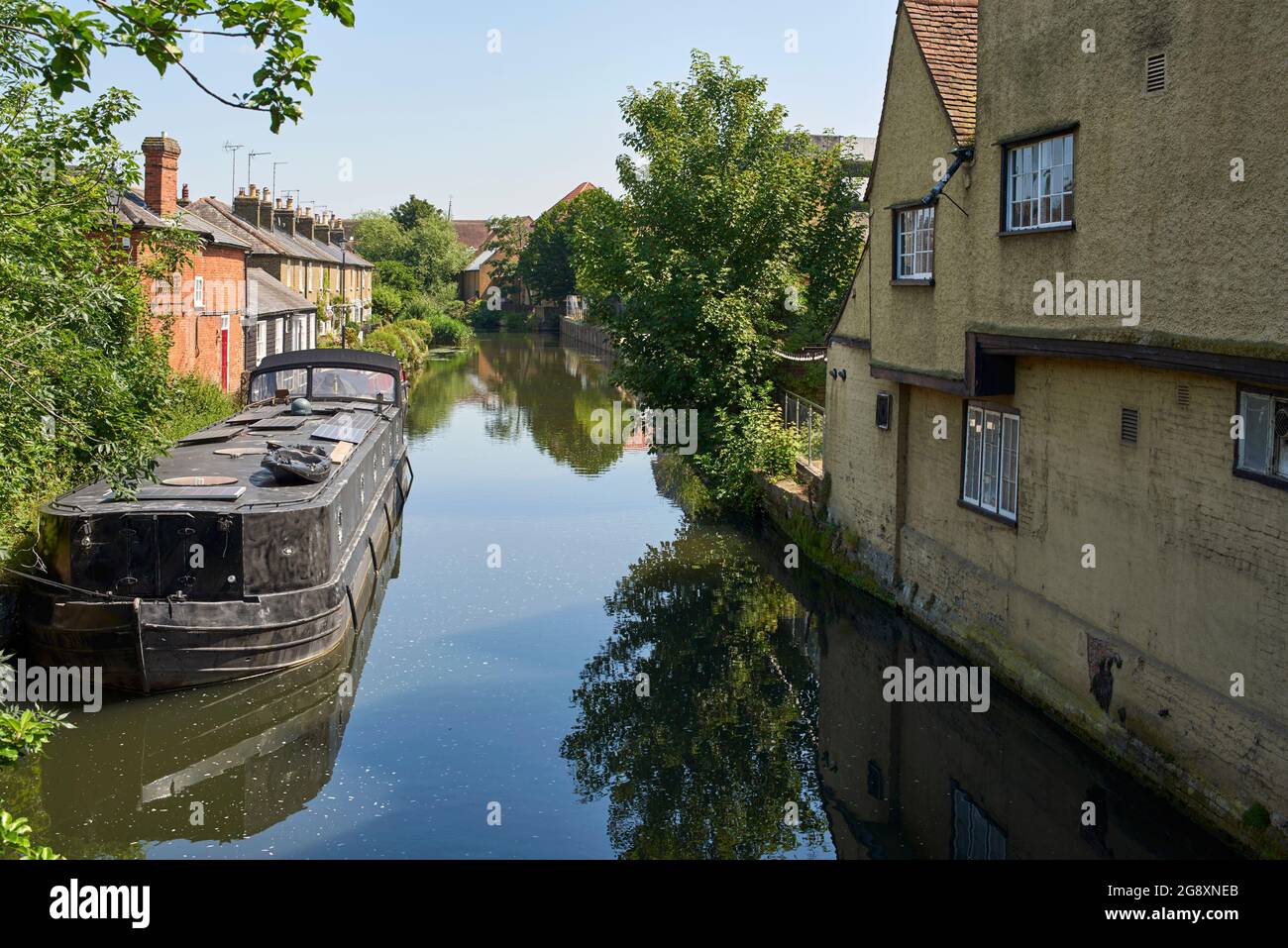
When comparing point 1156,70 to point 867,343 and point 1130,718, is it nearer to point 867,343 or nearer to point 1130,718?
point 1130,718

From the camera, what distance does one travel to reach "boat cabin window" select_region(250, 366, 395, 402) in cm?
1966

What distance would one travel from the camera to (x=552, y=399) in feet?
134

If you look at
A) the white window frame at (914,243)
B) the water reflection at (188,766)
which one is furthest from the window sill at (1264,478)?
the water reflection at (188,766)

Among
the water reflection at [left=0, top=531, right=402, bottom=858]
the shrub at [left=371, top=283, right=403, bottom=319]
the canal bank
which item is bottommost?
the water reflection at [left=0, top=531, right=402, bottom=858]

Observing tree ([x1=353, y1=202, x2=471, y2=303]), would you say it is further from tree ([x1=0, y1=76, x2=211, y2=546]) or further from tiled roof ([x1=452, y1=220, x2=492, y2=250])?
tree ([x1=0, y1=76, x2=211, y2=546])

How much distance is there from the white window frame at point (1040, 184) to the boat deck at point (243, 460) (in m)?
7.27

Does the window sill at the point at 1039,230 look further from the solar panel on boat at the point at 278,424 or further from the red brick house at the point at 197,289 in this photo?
the red brick house at the point at 197,289

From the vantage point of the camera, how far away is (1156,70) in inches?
338

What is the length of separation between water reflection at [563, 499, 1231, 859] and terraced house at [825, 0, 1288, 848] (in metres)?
0.43

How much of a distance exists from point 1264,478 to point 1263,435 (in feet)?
0.96

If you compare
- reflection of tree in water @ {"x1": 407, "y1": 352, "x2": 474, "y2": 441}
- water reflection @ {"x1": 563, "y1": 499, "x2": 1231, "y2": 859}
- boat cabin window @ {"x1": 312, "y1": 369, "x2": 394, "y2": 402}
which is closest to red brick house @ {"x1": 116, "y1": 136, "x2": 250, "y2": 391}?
boat cabin window @ {"x1": 312, "y1": 369, "x2": 394, "y2": 402}

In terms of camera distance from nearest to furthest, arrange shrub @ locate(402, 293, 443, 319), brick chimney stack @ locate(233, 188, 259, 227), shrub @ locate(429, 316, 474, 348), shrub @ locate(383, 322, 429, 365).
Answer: brick chimney stack @ locate(233, 188, 259, 227), shrub @ locate(383, 322, 429, 365), shrub @ locate(402, 293, 443, 319), shrub @ locate(429, 316, 474, 348)

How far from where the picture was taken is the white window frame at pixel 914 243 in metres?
13.0

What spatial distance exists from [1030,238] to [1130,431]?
221 centimetres
